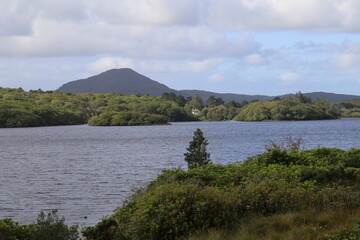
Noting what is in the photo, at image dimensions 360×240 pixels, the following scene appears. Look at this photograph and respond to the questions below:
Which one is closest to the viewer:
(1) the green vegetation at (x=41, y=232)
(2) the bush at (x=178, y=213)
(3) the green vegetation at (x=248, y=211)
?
(3) the green vegetation at (x=248, y=211)

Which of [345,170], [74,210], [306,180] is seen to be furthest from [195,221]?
[74,210]

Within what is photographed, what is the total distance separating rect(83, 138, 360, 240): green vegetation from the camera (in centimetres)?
Result: 1110

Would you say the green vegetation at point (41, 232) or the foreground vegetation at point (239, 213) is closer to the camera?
the foreground vegetation at point (239, 213)

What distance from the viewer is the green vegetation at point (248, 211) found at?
11102 mm

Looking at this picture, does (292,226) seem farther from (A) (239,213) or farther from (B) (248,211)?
(A) (239,213)

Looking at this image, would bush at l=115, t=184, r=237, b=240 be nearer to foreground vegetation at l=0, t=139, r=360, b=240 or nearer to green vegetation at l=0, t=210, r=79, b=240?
foreground vegetation at l=0, t=139, r=360, b=240

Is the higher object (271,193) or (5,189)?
(271,193)

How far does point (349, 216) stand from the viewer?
1167 cm

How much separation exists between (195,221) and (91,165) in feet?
136

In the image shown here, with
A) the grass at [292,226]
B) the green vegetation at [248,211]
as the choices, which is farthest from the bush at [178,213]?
the grass at [292,226]

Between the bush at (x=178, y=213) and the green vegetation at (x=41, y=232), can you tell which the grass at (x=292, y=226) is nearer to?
the bush at (x=178, y=213)

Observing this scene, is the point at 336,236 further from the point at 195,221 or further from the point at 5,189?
the point at 5,189

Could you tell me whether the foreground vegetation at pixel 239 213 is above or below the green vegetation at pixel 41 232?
above

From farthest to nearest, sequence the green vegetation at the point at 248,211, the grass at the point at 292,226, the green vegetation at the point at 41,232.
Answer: the green vegetation at the point at 41,232 → the green vegetation at the point at 248,211 → the grass at the point at 292,226
